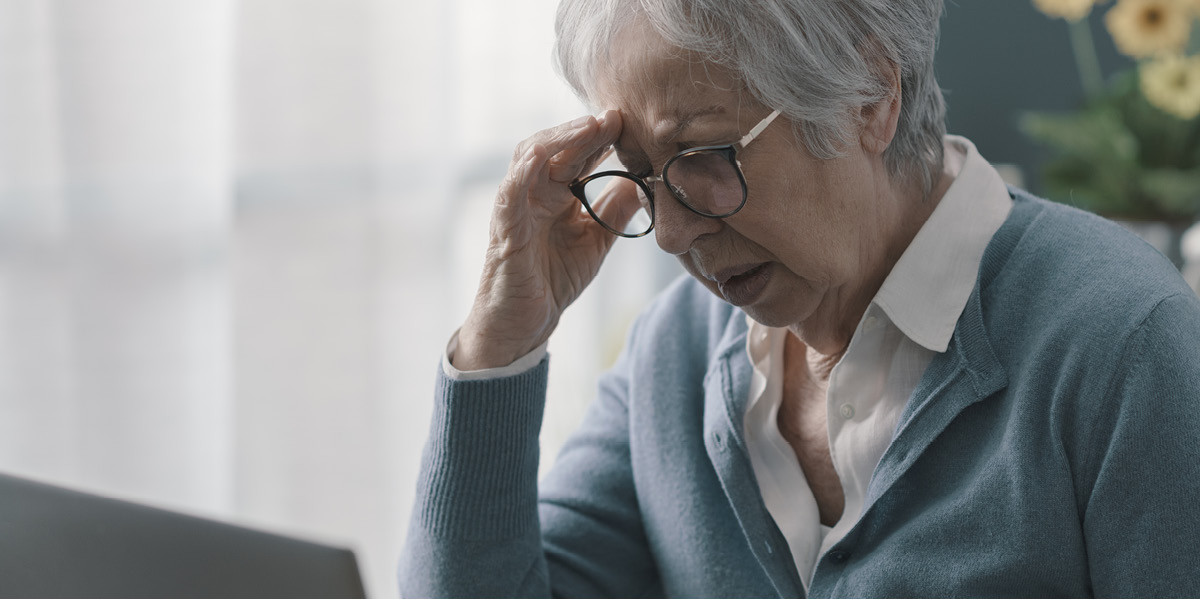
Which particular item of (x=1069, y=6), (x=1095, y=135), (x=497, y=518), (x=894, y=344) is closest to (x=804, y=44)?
(x=894, y=344)

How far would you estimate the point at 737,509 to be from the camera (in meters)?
1.19

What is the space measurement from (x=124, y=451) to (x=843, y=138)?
4.11 feet

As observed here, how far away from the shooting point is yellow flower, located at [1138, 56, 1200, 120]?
231 centimetres

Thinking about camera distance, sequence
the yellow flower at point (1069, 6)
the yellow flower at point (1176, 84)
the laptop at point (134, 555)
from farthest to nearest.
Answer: the yellow flower at point (1069, 6) → the yellow flower at point (1176, 84) → the laptop at point (134, 555)

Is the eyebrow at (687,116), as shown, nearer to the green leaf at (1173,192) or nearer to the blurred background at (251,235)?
the blurred background at (251,235)

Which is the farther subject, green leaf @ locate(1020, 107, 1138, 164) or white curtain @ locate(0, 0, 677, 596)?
green leaf @ locate(1020, 107, 1138, 164)

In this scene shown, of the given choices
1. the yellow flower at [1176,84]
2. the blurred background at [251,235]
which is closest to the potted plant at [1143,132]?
the yellow flower at [1176,84]

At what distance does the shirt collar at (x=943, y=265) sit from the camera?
108cm

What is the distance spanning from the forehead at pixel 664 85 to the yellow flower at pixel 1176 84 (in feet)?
5.80

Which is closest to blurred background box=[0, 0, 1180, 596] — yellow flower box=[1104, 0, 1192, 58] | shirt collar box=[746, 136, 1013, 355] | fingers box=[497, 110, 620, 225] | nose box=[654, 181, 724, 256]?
fingers box=[497, 110, 620, 225]

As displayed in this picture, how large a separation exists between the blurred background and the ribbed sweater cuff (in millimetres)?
267

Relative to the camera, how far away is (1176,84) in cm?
233

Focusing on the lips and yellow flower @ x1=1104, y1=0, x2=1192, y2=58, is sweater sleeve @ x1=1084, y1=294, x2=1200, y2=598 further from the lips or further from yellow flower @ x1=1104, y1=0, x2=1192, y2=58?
yellow flower @ x1=1104, y1=0, x2=1192, y2=58

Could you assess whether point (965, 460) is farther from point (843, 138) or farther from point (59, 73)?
point (59, 73)
